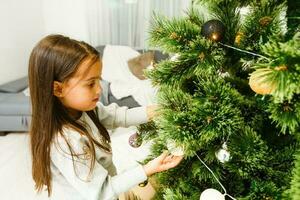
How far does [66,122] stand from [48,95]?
87 mm

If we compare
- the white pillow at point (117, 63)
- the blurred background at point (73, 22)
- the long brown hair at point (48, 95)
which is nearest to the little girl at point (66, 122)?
the long brown hair at point (48, 95)

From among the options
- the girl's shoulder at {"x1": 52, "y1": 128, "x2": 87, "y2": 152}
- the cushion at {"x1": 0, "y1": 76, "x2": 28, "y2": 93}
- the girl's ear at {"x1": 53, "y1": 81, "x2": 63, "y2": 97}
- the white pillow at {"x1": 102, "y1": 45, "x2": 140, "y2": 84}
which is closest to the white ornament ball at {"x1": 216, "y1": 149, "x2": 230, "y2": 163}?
the girl's shoulder at {"x1": 52, "y1": 128, "x2": 87, "y2": 152}

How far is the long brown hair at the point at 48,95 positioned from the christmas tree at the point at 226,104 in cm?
30

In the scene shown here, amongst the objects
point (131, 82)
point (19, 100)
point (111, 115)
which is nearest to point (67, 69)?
point (111, 115)

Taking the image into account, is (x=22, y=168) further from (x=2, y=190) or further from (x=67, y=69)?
(x=67, y=69)

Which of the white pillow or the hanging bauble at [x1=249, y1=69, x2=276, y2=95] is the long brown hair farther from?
the white pillow

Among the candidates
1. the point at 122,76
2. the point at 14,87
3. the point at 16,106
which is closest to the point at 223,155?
the point at 16,106

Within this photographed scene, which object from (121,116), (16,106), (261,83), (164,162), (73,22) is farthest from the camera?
(73,22)

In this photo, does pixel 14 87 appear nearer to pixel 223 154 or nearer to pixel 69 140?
pixel 69 140

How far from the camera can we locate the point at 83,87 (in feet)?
2.78

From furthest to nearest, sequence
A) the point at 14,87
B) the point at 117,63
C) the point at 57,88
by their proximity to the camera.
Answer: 1. the point at 117,63
2. the point at 14,87
3. the point at 57,88

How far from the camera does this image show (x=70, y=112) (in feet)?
3.02

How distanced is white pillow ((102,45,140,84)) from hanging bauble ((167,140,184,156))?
2.32 m

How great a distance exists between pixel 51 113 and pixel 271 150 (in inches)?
22.0
